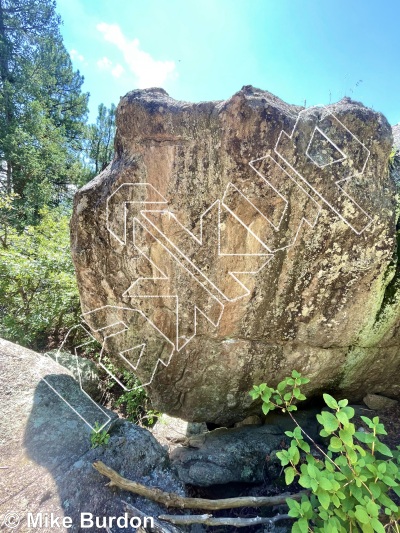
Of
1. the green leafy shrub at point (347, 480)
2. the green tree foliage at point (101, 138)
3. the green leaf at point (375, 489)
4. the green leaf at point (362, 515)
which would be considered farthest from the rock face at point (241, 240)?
the green tree foliage at point (101, 138)

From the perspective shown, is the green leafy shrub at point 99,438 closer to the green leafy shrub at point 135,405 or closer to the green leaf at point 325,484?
the green leaf at point 325,484

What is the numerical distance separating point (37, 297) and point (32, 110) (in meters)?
8.66

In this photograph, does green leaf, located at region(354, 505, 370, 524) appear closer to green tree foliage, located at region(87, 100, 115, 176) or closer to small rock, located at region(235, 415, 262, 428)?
small rock, located at region(235, 415, 262, 428)

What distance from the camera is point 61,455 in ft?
8.99

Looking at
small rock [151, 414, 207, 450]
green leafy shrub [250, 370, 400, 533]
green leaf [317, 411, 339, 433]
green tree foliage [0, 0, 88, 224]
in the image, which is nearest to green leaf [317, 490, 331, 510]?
green leafy shrub [250, 370, 400, 533]

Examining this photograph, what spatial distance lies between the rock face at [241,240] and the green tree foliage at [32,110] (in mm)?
8811

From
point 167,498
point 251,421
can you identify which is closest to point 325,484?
point 167,498

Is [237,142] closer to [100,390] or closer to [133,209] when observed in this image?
[133,209]

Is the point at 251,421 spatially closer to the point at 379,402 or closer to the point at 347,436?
the point at 379,402

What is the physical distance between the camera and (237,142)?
8.02 feet

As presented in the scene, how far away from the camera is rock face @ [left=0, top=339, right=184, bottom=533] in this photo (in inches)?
93.4

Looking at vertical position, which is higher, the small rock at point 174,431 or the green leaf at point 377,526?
the green leaf at point 377,526

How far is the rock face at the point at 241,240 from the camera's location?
246 centimetres

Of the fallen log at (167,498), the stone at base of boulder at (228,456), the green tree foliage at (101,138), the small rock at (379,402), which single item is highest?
the green tree foliage at (101,138)
